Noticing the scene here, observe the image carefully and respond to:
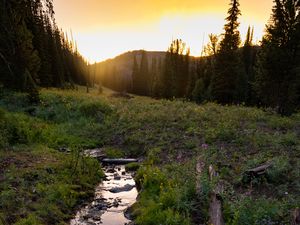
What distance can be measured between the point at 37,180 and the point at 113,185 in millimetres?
3062

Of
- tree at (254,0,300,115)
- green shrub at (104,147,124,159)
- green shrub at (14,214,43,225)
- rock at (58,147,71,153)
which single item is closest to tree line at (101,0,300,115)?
tree at (254,0,300,115)

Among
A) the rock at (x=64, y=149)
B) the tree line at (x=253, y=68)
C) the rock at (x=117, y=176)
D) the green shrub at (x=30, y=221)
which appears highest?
the tree line at (x=253, y=68)

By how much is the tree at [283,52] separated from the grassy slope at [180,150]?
5221 mm

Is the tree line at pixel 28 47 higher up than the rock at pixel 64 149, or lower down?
higher up

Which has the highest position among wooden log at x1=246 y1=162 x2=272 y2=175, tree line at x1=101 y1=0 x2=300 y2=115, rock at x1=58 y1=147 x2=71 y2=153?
tree line at x1=101 y1=0 x2=300 y2=115

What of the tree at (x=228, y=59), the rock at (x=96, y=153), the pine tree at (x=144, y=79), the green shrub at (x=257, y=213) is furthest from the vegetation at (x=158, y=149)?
the pine tree at (x=144, y=79)

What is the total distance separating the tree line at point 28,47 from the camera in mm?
10883

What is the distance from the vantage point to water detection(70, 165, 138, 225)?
9.18 metres

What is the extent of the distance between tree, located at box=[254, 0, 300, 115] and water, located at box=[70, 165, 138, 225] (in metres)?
16.5

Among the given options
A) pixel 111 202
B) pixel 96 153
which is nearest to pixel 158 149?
pixel 96 153

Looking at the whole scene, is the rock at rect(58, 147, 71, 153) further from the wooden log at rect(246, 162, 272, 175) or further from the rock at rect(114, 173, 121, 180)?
the wooden log at rect(246, 162, 272, 175)

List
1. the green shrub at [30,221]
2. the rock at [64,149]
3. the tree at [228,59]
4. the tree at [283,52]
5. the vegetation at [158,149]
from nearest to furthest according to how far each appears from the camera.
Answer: the green shrub at [30,221] → the vegetation at [158,149] → the rock at [64,149] → the tree at [283,52] → the tree at [228,59]

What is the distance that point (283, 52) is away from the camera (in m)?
23.5

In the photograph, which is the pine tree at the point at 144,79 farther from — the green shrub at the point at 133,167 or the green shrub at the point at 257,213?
the green shrub at the point at 257,213
